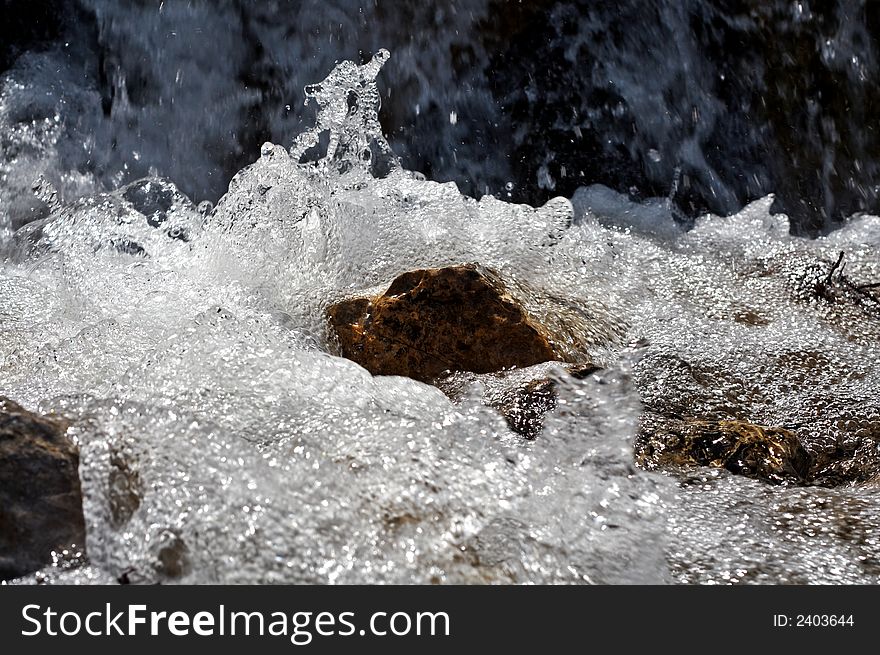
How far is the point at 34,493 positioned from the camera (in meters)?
1.64

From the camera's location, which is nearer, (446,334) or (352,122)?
(446,334)

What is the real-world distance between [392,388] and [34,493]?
796 mm

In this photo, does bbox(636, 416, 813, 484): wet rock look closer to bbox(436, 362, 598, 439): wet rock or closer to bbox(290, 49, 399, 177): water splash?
bbox(436, 362, 598, 439): wet rock

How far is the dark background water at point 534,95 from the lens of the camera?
4.20 meters

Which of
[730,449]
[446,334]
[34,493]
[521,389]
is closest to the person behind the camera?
[34,493]

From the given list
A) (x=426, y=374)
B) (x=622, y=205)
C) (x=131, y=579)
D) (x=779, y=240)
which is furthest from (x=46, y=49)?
(x=131, y=579)

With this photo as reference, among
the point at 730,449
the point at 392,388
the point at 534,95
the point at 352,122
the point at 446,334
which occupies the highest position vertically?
the point at 534,95

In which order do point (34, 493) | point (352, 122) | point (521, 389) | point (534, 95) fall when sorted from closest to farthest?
point (34, 493) → point (521, 389) → point (352, 122) → point (534, 95)

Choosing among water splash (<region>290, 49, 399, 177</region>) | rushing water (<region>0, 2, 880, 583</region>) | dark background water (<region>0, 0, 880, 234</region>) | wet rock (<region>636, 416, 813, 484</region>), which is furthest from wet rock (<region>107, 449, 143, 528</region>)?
dark background water (<region>0, 0, 880, 234</region>)

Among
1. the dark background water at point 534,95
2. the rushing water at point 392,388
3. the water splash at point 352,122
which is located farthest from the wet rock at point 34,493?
the dark background water at point 534,95

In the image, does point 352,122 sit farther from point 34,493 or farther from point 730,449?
point 34,493

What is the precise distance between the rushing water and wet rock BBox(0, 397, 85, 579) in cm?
4

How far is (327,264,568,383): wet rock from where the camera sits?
243cm

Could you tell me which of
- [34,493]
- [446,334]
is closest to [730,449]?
[446,334]
